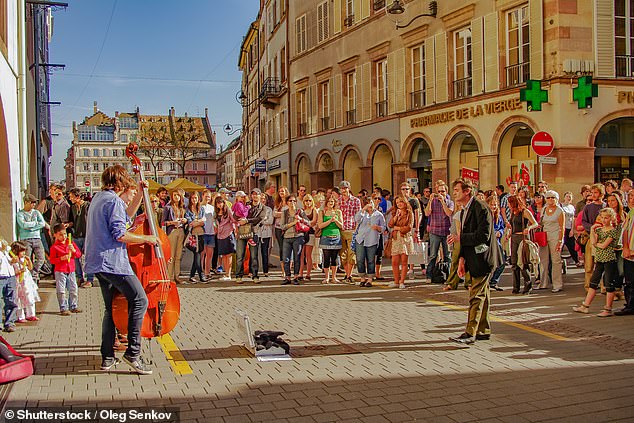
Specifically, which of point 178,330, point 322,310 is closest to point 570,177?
point 322,310

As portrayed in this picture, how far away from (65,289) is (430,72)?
59.1 ft

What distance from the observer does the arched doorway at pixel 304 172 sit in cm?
3640

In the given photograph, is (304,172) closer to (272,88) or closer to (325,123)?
(325,123)

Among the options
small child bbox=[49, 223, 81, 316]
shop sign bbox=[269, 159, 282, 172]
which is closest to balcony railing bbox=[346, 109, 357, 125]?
shop sign bbox=[269, 159, 282, 172]

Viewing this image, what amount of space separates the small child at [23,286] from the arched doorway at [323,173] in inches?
983

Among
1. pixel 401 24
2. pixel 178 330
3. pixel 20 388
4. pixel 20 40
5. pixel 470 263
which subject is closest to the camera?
pixel 20 388

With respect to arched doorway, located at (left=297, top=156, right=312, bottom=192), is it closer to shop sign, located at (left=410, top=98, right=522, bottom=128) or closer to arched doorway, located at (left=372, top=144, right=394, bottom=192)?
arched doorway, located at (left=372, top=144, right=394, bottom=192)

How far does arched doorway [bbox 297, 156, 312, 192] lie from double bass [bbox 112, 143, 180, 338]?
2933cm

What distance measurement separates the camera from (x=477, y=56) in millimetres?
22125

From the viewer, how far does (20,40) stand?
647 inches

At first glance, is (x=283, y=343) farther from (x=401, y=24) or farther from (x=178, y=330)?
(x=401, y=24)

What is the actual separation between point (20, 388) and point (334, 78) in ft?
91.1

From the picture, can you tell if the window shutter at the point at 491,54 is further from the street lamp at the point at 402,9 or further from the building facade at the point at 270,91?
the building facade at the point at 270,91
